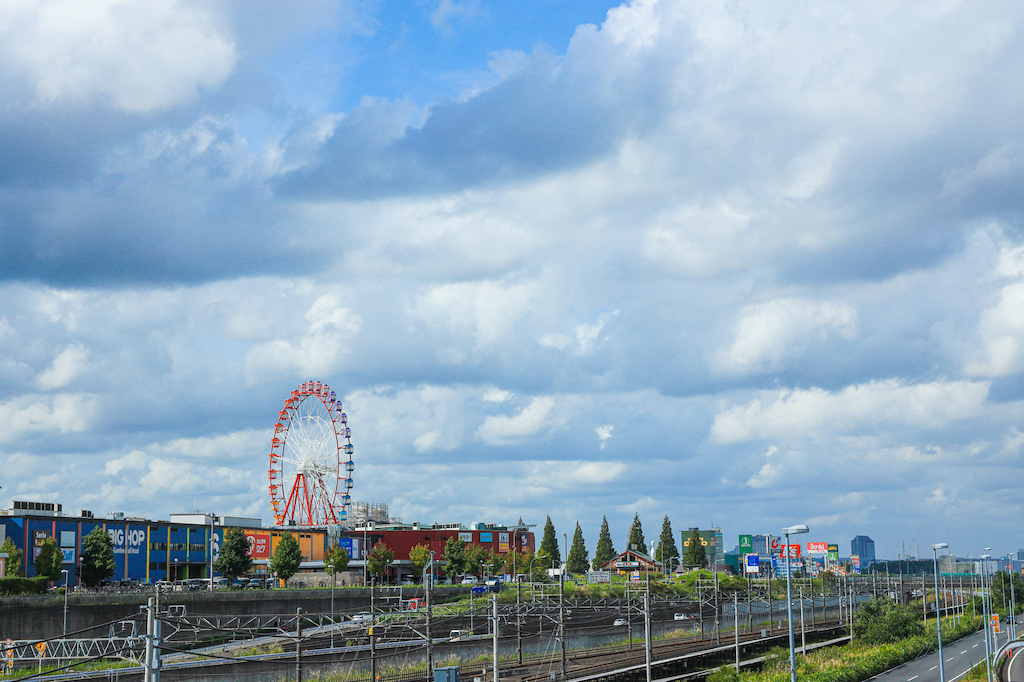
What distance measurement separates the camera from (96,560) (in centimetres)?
10400

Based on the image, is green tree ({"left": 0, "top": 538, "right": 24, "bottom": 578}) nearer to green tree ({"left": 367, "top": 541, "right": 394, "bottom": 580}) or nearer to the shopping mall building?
the shopping mall building

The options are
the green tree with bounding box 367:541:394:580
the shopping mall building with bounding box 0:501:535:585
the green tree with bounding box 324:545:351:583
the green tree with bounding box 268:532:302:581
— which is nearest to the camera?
the shopping mall building with bounding box 0:501:535:585

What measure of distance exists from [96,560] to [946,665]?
285 ft

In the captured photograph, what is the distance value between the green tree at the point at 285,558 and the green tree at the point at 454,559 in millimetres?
38079

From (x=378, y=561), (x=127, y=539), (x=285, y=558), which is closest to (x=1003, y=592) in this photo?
(x=378, y=561)

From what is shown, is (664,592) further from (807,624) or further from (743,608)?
(807,624)

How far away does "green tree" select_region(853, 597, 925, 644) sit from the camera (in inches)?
4381

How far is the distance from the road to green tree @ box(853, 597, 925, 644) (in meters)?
4.40

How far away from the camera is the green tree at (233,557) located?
116 metres

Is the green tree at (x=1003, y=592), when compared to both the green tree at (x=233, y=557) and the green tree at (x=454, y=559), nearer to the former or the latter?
the green tree at (x=454, y=559)

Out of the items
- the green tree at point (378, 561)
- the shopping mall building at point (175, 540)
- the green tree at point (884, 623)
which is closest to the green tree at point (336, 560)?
the shopping mall building at point (175, 540)

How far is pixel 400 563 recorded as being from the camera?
166 metres

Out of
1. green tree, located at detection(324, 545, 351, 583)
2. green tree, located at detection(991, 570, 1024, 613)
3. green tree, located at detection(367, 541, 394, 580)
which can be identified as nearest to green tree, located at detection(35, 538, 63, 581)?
green tree, located at detection(324, 545, 351, 583)

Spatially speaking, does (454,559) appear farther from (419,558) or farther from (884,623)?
(884,623)
